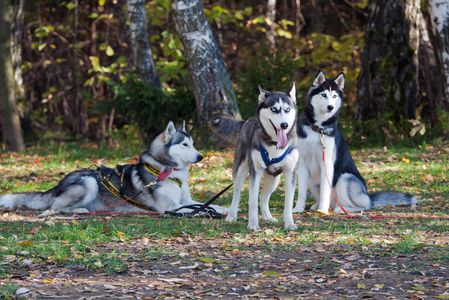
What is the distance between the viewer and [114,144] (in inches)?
647

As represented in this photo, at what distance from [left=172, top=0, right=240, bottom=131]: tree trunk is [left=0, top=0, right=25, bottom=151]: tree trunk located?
5.16 meters

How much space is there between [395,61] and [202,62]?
453 centimetres

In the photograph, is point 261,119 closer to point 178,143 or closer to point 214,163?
point 178,143

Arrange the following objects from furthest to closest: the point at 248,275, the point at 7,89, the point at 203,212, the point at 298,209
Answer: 1. the point at 7,89
2. the point at 298,209
3. the point at 203,212
4. the point at 248,275

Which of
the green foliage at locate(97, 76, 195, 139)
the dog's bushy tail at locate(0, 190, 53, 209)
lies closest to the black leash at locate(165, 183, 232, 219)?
the dog's bushy tail at locate(0, 190, 53, 209)

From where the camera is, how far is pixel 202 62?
39.3ft

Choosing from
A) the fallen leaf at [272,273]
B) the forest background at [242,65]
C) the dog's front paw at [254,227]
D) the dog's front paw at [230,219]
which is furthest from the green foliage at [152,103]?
the fallen leaf at [272,273]

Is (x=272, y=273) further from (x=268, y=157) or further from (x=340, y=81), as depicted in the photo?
(x=340, y=81)

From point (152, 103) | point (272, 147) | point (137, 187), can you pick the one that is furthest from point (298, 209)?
point (152, 103)

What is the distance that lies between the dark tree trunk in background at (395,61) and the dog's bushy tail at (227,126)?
674 centimetres

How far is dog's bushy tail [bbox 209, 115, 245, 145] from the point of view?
6.59 metres

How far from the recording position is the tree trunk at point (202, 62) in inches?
463

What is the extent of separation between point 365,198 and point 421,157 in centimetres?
387

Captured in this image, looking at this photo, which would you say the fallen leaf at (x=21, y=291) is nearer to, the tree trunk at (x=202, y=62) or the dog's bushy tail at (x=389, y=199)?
the dog's bushy tail at (x=389, y=199)
